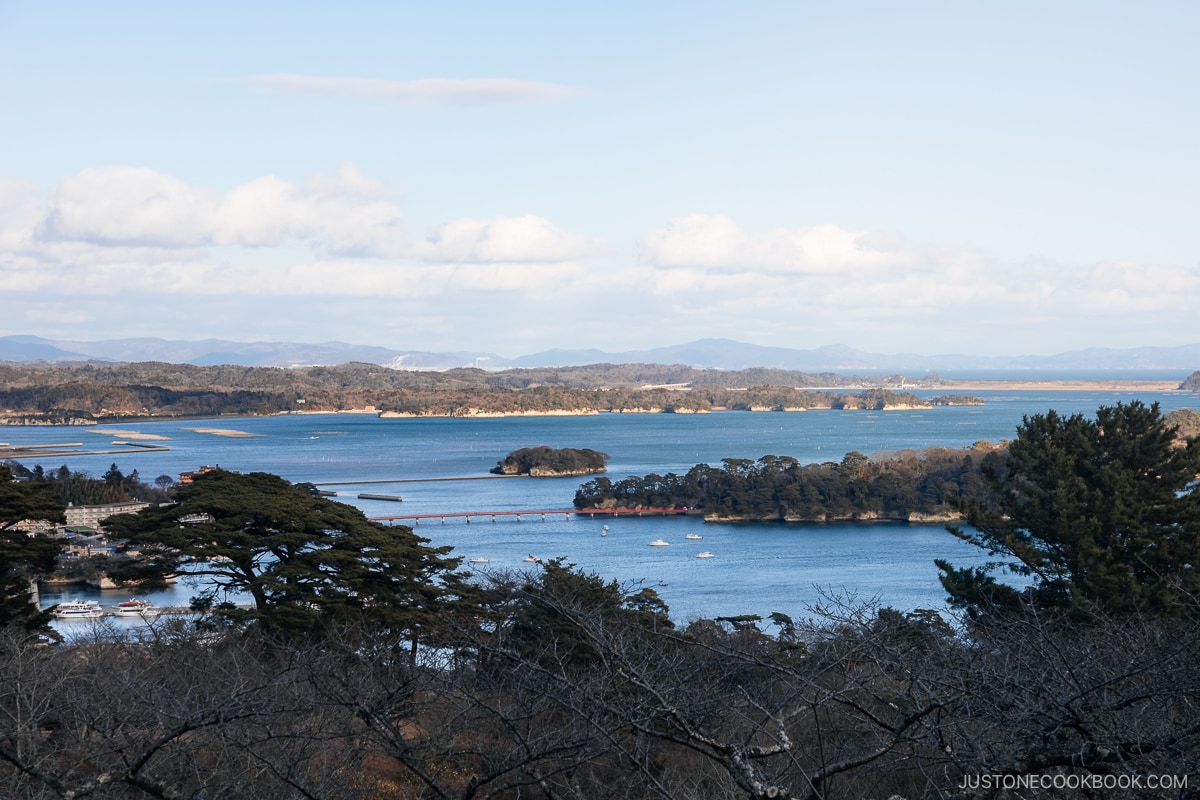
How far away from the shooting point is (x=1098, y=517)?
40.3 feet

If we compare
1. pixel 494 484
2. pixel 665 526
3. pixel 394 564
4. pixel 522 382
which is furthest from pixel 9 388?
pixel 394 564

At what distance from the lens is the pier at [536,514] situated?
3557 centimetres

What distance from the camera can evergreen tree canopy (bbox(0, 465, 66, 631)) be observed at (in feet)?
33.5

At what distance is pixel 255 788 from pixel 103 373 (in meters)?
134

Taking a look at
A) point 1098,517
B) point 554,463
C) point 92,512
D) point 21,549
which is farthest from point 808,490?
point 21,549

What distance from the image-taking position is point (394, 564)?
1122cm

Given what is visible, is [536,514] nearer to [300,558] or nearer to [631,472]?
[631,472]

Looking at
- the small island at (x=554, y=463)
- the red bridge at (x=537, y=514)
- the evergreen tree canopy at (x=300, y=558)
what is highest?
the evergreen tree canopy at (x=300, y=558)

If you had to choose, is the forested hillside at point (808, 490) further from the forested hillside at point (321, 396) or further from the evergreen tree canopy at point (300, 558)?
the forested hillside at point (321, 396)

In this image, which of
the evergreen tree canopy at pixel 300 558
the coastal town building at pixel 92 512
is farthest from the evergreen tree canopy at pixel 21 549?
the coastal town building at pixel 92 512

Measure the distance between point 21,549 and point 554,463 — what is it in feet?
149

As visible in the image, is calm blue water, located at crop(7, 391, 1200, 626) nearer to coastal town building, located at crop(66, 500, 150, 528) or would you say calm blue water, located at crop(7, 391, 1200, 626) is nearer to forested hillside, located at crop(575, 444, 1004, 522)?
forested hillside, located at crop(575, 444, 1004, 522)

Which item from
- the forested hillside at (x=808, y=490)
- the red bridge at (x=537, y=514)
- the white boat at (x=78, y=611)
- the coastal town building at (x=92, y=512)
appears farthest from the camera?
the forested hillside at (x=808, y=490)

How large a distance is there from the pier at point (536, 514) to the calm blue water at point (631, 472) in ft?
1.75
